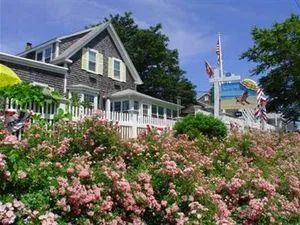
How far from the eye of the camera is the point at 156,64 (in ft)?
170

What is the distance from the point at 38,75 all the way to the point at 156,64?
93.3ft

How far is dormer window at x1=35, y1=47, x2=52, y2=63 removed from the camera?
29609 mm

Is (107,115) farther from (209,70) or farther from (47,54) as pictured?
(47,54)

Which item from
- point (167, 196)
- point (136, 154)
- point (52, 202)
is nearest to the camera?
point (52, 202)

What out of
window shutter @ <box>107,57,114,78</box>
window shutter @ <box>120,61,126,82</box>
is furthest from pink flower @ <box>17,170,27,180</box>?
window shutter @ <box>120,61,126,82</box>

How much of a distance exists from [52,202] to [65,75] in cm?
2259

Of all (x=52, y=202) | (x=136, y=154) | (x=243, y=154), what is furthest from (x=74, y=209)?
(x=243, y=154)

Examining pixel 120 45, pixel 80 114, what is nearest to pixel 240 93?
pixel 120 45

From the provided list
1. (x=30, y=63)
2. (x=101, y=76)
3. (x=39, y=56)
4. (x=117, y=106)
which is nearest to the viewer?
(x=30, y=63)

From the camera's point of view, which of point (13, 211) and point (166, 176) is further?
point (166, 176)

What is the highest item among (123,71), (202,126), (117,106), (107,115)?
(123,71)

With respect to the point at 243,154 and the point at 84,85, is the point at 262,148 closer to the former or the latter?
the point at 243,154

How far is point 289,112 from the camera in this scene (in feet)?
93.9

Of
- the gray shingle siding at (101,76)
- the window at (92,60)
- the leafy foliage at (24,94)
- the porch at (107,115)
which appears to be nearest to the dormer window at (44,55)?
the gray shingle siding at (101,76)
